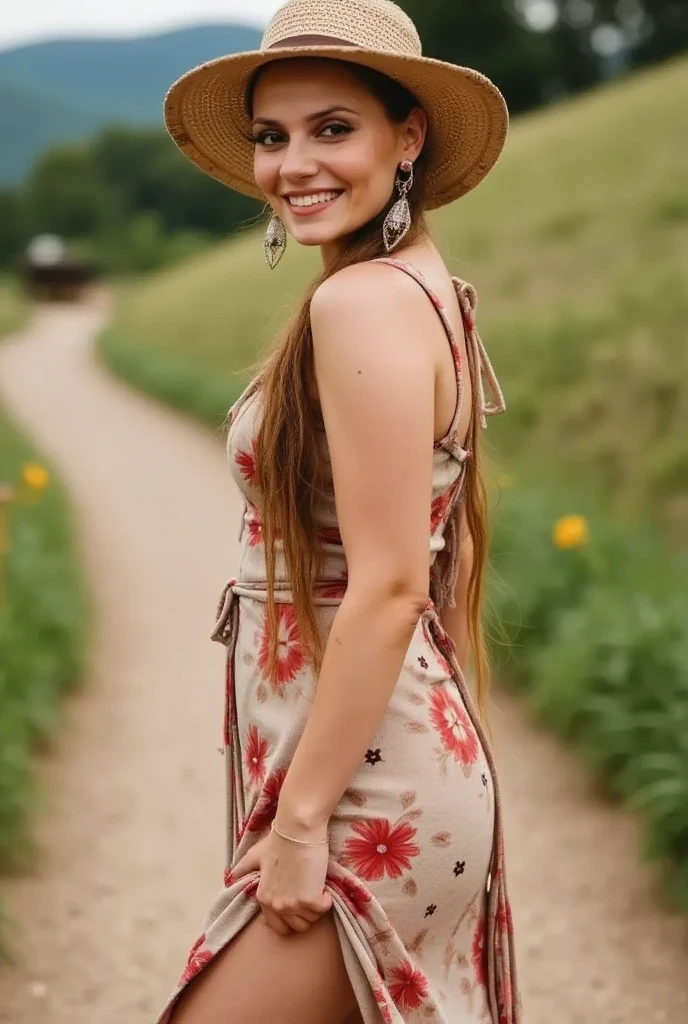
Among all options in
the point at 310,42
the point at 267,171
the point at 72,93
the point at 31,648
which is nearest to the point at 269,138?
the point at 267,171

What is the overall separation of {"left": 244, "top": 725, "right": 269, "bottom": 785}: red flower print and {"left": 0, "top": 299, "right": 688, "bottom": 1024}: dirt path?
176 cm

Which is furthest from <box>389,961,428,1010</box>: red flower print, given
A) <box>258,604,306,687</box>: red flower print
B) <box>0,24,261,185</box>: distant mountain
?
<box>0,24,261,185</box>: distant mountain

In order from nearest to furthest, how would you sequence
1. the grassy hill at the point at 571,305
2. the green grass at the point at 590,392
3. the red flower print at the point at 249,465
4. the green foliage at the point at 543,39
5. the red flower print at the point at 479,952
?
1. the red flower print at the point at 249,465
2. the red flower print at the point at 479,952
3. the green grass at the point at 590,392
4. the grassy hill at the point at 571,305
5. the green foliage at the point at 543,39

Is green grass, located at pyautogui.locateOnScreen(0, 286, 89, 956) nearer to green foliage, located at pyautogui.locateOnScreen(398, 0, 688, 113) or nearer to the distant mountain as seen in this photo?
green foliage, located at pyautogui.locateOnScreen(398, 0, 688, 113)

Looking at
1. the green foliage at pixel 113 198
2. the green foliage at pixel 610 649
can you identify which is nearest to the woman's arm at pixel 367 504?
the green foliage at pixel 610 649

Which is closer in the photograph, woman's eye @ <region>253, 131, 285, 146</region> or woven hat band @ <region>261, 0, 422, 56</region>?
woven hat band @ <region>261, 0, 422, 56</region>

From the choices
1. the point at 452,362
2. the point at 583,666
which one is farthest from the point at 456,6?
the point at 452,362

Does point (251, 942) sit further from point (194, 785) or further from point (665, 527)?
point (665, 527)

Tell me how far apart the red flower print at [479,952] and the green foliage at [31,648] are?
242 centimetres

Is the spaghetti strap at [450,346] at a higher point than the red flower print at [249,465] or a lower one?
higher

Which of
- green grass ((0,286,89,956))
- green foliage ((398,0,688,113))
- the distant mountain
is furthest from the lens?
the distant mountain

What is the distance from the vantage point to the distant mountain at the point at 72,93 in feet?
178

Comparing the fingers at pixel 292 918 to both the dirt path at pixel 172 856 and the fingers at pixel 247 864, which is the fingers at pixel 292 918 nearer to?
the fingers at pixel 247 864

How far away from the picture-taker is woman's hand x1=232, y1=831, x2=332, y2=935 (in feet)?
5.12
